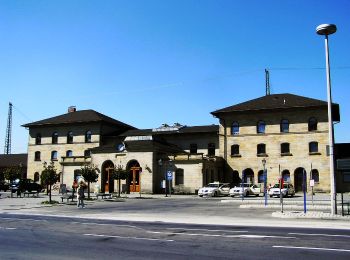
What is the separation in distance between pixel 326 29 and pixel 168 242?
1361cm

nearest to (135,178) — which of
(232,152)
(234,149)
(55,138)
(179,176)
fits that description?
(179,176)

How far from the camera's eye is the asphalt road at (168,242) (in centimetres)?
960

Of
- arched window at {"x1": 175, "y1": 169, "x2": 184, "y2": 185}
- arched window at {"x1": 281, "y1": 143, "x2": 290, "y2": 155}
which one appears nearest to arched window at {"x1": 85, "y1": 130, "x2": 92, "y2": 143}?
arched window at {"x1": 175, "y1": 169, "x2": 184, "y2": 185}

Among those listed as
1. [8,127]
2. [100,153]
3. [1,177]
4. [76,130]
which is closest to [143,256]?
[100,153]

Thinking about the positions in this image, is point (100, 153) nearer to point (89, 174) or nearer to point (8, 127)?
point (89, 174)

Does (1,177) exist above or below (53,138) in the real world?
below

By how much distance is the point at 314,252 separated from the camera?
9828 mm

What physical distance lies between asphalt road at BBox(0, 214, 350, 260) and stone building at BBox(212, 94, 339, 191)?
37143 mm

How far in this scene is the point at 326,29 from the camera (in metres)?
19.9

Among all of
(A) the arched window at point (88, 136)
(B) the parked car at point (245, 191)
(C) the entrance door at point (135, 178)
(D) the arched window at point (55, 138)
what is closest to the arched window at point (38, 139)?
(D) the arched window at point (55, 138)

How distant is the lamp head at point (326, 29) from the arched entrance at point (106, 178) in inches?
1407

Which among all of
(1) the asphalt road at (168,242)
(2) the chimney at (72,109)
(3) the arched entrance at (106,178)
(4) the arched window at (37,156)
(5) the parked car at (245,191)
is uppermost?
(2) the chimney at (72,109)

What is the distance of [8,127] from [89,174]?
7666 centimetres

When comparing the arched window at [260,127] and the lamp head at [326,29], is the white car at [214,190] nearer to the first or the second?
the arched window at [260,127]
